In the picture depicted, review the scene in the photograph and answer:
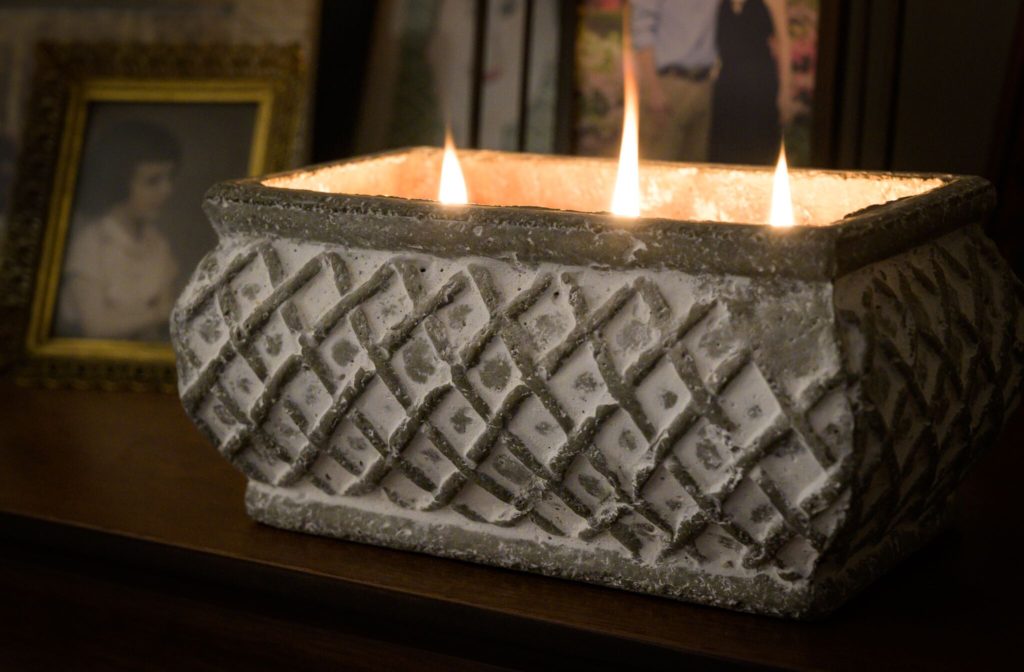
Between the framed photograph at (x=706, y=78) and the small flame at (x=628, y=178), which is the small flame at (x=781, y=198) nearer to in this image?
the small flame at (x=628, y=178)

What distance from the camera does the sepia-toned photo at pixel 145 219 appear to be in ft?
3.68

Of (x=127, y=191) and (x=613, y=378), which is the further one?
(x=127, y=191)

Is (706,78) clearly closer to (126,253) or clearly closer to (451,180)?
(451,180)

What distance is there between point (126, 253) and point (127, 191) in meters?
0.05

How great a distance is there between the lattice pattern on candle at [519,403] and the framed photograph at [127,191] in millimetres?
379

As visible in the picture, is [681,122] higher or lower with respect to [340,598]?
higher

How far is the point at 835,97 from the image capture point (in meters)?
1.05

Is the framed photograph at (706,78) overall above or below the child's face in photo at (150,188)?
above

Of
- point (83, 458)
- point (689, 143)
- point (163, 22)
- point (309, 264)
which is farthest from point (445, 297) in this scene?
point (163, 22)

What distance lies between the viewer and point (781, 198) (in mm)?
788

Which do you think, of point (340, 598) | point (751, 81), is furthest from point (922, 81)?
point (340, 598)

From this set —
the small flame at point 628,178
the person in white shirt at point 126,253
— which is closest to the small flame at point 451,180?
the small flame at point 628,178

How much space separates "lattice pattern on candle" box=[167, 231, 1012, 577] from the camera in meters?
0.62

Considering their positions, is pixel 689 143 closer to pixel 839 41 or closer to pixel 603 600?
pixel 839 41
